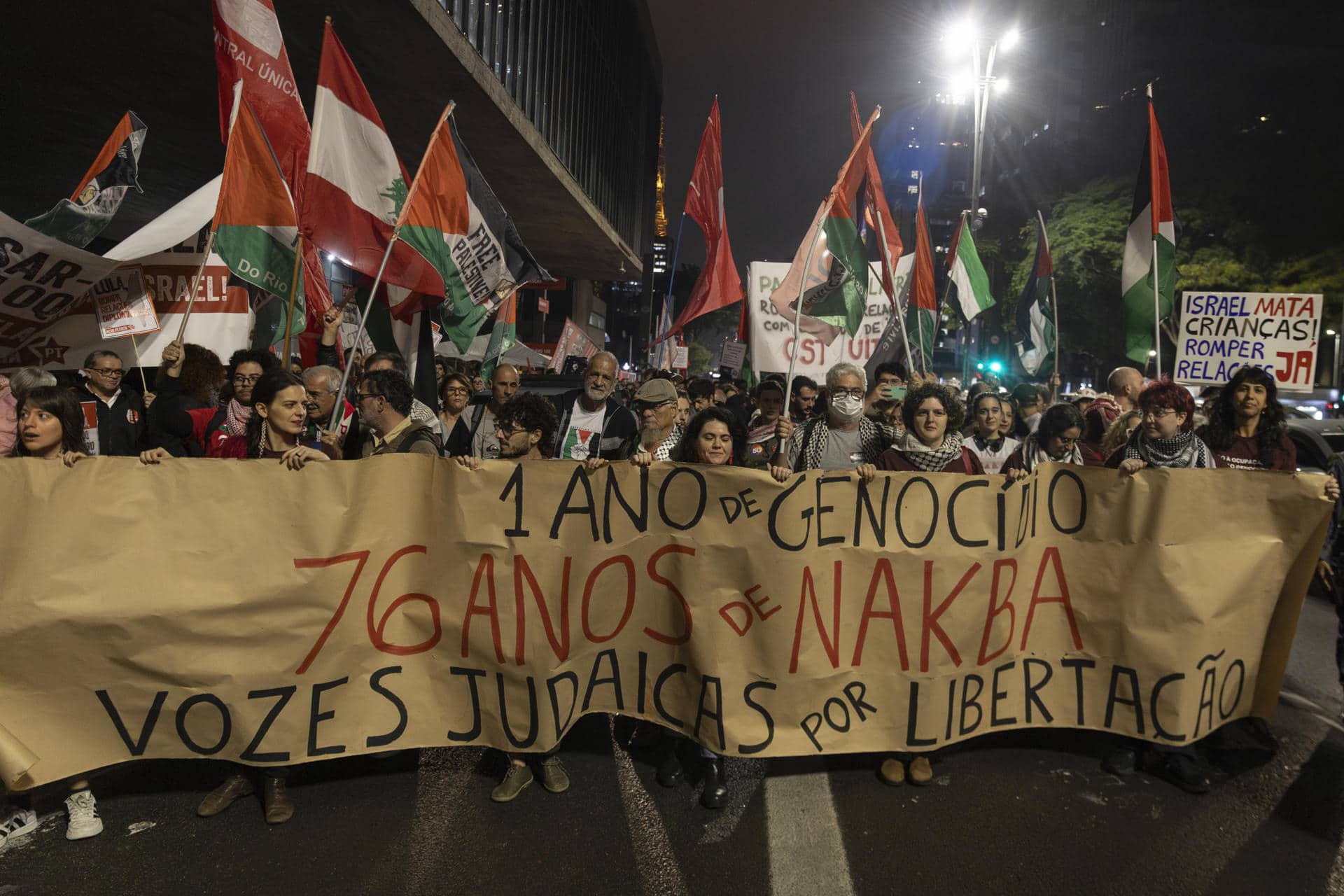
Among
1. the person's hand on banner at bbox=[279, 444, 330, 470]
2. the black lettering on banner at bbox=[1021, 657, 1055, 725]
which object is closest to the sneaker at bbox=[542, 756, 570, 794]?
the person's hand on banner at bbox=[279, 444, 330, 470]

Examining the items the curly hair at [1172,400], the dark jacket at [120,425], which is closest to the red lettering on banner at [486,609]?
the dark jacket at [120,425]

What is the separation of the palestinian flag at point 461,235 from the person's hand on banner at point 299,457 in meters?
1.83

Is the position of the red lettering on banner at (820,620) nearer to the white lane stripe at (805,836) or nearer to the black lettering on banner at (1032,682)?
the white lane stripe at (805,836)

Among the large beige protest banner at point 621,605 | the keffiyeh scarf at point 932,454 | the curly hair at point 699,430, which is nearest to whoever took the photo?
the large beige protest banner at point 621,605

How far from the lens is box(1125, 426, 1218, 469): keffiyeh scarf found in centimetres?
405

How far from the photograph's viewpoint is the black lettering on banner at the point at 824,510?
11.3 feet

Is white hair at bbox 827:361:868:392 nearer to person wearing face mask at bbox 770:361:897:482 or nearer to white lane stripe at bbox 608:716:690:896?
person wearing face mask at bbox 770:361:897:482

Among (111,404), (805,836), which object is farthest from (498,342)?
(805,836)

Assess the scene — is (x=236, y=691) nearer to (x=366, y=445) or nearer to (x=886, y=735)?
(x=366, y=445)

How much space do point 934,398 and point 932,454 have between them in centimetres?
27

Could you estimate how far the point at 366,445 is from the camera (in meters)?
4.20

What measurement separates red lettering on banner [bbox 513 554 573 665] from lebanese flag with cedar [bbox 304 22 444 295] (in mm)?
2345

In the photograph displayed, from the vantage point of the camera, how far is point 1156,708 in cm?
349

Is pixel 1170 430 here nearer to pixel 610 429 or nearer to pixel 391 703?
pixel 610 429
